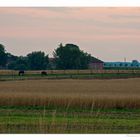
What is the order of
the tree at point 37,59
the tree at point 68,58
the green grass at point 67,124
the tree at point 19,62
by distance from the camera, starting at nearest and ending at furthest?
the green grass at point 67,124 < the tree at point 37,59 < the tree at point 19,62 < the tree at point 68,58

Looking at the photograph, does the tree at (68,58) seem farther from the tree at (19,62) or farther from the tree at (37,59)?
the tree at (19,62)

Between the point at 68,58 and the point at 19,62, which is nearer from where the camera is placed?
the point at 19,62

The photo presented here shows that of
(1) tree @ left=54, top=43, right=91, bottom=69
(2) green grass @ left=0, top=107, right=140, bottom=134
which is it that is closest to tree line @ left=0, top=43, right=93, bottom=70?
(1) tree @ left=54, top=43, right=91, bottom=69

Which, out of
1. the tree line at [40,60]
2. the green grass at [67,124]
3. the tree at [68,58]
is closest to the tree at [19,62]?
the tree line at [40,60]

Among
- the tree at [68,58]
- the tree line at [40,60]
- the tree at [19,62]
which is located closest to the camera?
the tree at [19,62]

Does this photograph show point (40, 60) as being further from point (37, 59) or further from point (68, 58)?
point (68, 58)

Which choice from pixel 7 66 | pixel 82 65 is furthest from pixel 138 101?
pixel 7 66

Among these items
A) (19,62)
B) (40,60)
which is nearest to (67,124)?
(19,62)

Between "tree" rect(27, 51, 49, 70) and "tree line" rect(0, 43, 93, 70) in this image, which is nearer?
"tree" rect(27, 51, 49, 70)

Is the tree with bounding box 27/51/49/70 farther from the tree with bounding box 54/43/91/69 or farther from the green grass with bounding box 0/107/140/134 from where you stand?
the green grass with bounding box 0/107/140/134

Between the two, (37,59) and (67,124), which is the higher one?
(37,59)

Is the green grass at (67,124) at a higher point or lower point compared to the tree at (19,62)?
lower

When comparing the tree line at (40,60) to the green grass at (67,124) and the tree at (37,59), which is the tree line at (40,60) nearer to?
the tree at (37,59)

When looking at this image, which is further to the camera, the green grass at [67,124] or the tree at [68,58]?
the tree at [68,58]
